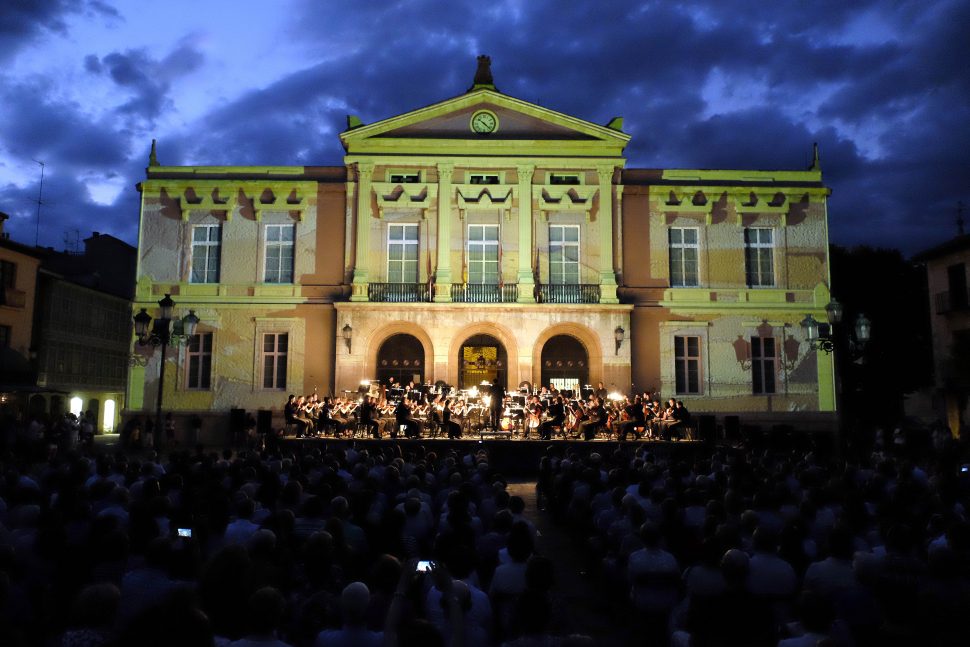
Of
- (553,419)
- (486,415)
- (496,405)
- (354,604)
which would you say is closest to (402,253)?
Answer: (486,415)

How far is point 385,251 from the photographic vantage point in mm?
30203

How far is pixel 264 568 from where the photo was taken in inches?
226

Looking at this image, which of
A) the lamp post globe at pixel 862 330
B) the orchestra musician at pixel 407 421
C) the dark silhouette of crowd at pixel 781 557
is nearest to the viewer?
the dark silhouette of crowd at pixel 781 557

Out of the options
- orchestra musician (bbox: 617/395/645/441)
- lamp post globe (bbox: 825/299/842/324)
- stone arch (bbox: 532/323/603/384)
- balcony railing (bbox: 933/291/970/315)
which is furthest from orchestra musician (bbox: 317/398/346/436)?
balcony railing (bbox: 933/291/970/315)

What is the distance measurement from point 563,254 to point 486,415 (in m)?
7.94

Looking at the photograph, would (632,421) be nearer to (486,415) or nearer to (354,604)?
(486,415)

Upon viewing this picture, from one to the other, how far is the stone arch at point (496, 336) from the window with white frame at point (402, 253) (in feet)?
9.69

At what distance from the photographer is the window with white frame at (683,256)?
30797mm

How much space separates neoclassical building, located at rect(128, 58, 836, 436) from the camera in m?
29.5

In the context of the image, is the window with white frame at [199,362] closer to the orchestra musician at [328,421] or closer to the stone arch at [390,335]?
the stone arch at [390,335]

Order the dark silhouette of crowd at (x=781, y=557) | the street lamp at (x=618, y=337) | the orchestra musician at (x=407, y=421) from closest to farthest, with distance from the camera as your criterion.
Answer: the dark silhouette of crowd at (x=781, y=557) < the orchestra musician at (x=407, y=421) < the street lamp at (x=618, y=337)

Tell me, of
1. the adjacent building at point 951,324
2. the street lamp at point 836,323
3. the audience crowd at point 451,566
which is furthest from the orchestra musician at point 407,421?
the adjacent building at point 951,324

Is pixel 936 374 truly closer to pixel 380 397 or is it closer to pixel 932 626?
pixel 380 397

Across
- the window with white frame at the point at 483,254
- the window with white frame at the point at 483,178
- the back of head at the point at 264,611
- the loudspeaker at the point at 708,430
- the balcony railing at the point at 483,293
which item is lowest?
the back of head at the point at 264,611
